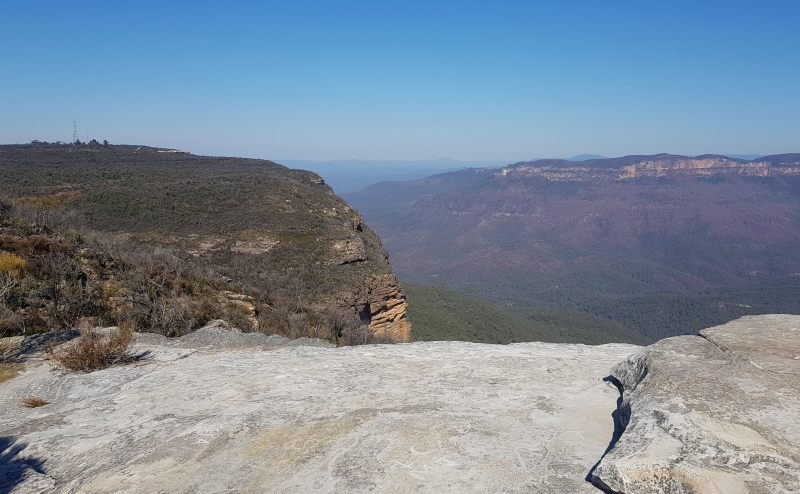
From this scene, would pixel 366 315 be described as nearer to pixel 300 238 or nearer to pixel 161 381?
pixel 300 238

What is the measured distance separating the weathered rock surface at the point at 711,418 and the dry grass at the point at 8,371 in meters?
7.56

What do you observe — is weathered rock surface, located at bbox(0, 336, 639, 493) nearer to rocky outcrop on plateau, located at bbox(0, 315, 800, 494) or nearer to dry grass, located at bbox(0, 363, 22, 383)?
rocky outcrop on plateau, located at bbox(0, 315, 800, 494)

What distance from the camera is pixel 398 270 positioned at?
150750 mm

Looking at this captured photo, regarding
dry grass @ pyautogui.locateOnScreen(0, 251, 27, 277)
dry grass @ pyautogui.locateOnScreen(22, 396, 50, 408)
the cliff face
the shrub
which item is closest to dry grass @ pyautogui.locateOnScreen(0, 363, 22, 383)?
dry grass @ pyautogui.locateOnScreen(22, 396, 50, 408)

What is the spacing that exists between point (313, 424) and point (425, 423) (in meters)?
1.16

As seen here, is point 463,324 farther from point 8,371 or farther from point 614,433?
A: point 614,433

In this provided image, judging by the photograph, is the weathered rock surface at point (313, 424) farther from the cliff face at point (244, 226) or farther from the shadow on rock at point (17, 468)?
the cliff face at point (244, 226)

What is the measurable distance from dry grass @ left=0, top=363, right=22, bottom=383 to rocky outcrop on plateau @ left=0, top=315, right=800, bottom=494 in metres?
0.22

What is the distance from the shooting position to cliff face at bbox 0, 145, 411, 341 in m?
23.3

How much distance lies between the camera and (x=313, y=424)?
17.3ft

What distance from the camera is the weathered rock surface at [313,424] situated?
4.29 meters

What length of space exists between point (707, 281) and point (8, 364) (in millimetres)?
176969

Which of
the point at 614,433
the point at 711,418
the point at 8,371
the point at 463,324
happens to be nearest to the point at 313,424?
the point at 614,433

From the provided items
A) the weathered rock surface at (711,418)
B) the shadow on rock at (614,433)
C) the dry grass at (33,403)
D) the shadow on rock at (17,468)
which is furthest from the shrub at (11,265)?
the weathered rock surface at (711,418)
